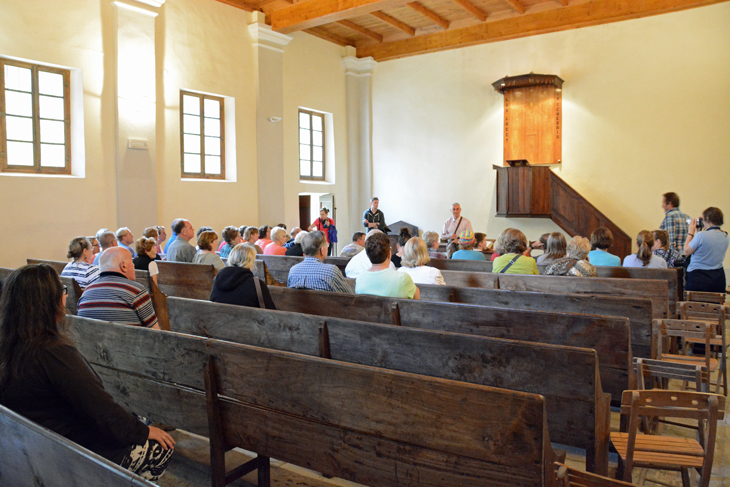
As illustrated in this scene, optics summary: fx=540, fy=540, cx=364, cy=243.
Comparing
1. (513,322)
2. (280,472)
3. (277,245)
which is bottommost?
(280,472)

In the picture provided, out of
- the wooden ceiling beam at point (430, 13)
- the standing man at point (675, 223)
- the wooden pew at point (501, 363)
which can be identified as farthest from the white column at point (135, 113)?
the standing man at point (675, 223)

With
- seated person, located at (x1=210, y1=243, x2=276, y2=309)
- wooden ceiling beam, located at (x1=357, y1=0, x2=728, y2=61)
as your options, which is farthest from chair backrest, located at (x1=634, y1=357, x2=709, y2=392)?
wooden ceiling beam, located at (x1=357, y1=0, x2=728, y2=61)

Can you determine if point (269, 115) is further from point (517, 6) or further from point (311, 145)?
point (517, 6)

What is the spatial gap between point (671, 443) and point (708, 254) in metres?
3.87

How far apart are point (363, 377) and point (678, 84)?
989cm

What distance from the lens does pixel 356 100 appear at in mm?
12750

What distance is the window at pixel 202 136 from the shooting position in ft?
31.1

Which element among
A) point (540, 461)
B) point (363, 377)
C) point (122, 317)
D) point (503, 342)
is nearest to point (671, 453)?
point (503, 342)

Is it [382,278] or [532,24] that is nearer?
[382,278]

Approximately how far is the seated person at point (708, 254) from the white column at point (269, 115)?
731 cm

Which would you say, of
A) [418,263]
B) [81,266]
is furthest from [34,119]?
[418,263]

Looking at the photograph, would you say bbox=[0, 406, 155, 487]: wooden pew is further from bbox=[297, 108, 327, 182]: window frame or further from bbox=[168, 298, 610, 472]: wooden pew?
bbox=[297, 108, 327, 182]: window frame

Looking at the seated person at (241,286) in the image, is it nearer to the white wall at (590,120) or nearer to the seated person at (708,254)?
the seated person at (708,254)

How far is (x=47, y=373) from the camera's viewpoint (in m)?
1.59
